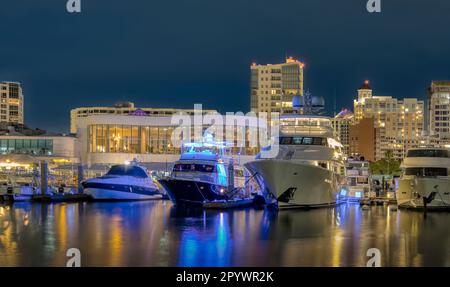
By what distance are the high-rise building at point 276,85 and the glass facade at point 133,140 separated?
82.6 m

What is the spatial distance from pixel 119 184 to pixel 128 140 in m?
30.2

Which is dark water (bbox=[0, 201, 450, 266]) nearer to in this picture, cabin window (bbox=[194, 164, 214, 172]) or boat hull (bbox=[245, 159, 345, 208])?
boat hull (bbox=[245, 159, 345, 208])

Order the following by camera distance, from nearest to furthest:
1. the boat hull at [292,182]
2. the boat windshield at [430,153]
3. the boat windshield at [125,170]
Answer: the boat hull at [292,182] → the boat windshield at [430,153] → the boat windshield at [125,170]

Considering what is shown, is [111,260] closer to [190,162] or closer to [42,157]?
[190,162]

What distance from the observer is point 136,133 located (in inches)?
3814

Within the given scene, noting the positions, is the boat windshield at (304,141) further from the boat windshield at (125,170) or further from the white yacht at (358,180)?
the boat windshield at (125,170)

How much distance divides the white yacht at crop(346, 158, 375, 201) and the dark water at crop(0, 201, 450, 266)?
18.1 meters

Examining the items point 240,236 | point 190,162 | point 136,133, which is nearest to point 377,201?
point 190,162

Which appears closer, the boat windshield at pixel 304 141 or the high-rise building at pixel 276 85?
the boat windshield at pixel 304 141

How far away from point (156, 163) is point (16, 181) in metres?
22.0

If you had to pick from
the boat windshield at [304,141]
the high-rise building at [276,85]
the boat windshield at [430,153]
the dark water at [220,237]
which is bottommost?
the dark water at [220,237]

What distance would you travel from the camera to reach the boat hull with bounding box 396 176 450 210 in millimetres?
53562

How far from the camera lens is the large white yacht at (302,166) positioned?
171ft

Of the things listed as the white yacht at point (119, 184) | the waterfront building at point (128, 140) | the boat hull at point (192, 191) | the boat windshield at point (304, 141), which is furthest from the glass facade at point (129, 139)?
the boat windshield at point (304, 141)
